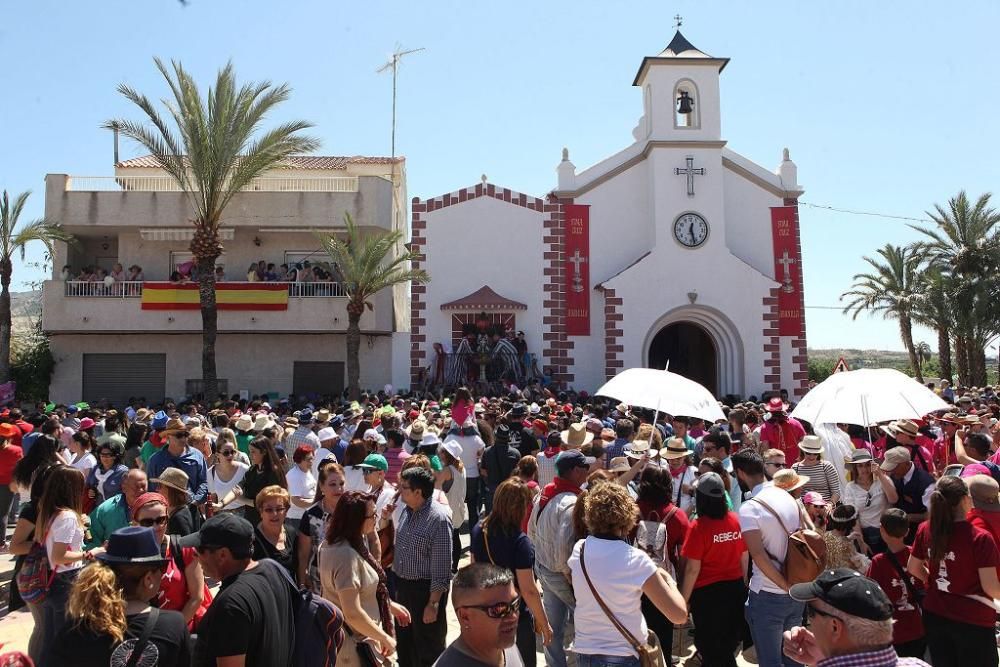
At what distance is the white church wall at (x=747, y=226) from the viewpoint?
1003 inches

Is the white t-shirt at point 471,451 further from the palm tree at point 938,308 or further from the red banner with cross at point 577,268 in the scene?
the palm tree at point 938,308

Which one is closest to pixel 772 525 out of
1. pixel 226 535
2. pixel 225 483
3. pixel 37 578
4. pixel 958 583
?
pixel 958 583

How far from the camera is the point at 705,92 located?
985 inches

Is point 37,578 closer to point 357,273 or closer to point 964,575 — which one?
point 964,575

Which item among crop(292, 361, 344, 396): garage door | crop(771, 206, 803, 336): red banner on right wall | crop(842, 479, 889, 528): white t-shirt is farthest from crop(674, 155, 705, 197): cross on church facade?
crop(842, 479, 889, 528): white t-shirt

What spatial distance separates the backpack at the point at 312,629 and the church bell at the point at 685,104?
2342 cm

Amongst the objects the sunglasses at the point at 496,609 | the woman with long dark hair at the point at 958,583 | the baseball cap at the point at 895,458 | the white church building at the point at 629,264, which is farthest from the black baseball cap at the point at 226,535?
the white church building at the point at 629,264

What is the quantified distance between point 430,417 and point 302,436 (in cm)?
334

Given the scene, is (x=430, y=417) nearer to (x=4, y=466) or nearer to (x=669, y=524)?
(x=4, y=466)

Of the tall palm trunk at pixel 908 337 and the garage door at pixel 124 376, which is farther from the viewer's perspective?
the tall palm trunk at pixel 908 337

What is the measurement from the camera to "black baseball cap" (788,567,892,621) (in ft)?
9.39

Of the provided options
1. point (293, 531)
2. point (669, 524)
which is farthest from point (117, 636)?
point (669, 524)

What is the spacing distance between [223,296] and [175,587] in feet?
67.7

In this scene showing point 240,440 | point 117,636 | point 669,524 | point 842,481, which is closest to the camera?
point 117,636
